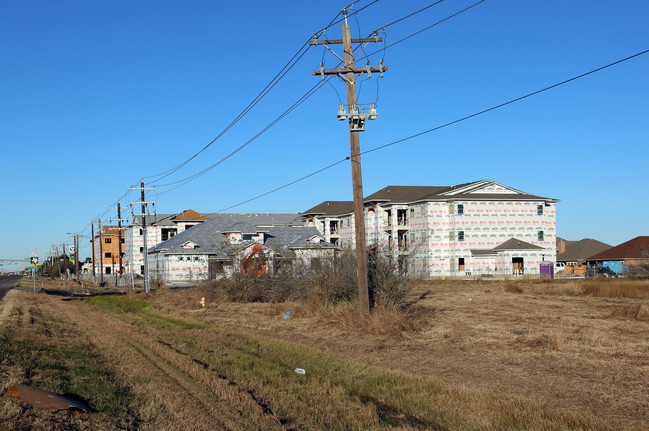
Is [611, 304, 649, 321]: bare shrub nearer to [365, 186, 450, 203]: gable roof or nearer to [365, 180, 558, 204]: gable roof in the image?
[365, 180, 558, 204]: gable roof

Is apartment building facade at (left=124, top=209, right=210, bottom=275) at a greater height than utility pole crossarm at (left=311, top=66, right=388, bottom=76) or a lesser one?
lesser

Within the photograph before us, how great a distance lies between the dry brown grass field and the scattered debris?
0.75 feet

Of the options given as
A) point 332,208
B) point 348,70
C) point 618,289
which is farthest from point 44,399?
point 332,208

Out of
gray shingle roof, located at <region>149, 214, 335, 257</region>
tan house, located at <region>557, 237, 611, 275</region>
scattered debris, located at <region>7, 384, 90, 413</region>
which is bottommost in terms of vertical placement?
tan house, located at <region>557, 237, 611, 275</region>

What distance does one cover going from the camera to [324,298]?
2409 cm

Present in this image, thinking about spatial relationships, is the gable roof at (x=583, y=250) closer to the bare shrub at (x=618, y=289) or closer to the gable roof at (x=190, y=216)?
the gable roof at (x=190, y=216)

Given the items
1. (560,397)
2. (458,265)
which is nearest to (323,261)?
(560,397)

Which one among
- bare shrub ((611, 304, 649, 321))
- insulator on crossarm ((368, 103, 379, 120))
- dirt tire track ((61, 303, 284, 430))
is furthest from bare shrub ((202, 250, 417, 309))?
bare shrub ((611, 304, 649, 321))

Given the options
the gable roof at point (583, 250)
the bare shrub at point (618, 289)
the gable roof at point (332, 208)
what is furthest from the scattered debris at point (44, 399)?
the gable roof at point (583, 250)

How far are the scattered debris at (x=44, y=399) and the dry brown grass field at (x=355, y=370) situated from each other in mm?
228

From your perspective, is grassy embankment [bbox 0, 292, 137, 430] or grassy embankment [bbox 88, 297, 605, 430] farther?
grassy embankment [bbox 88, 297, 605, 430]

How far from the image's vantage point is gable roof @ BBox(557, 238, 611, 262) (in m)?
97.2

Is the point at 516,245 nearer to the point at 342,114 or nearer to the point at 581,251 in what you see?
the point at 581,251

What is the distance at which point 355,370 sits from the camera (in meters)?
12.8
